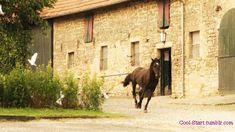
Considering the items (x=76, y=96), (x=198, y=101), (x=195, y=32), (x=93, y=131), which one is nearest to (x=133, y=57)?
(x=195, y=32)

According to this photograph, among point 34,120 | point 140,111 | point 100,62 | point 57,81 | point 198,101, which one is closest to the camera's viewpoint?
point 34,120

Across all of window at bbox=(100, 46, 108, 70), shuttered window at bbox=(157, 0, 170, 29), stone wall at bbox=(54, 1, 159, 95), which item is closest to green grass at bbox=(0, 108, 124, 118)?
stone wall at bbox=(54, 1, 159, 95)

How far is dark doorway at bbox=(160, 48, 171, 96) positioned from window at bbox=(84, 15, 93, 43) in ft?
21.2

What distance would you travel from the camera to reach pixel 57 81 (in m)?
19.8

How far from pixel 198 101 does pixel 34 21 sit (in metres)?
7.08

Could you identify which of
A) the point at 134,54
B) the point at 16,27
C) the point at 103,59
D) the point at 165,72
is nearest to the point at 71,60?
the point at 103,59

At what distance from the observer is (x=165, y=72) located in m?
32.8

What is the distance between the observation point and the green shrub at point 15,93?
63.3 ft

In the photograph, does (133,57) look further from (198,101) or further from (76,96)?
(76,96)

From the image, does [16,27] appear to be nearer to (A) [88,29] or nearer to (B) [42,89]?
(B) [42,89]

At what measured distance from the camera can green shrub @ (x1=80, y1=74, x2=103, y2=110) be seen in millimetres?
19984

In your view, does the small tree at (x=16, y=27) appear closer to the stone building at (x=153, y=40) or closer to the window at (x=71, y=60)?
the stone building at (x=153, y=40)

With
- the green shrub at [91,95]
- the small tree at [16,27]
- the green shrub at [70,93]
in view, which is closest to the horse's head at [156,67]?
the green shrub at [91,95]

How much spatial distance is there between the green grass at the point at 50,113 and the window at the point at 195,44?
12.0 meters
